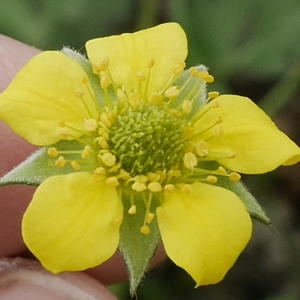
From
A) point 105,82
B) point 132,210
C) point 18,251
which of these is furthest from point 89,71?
point 18,251

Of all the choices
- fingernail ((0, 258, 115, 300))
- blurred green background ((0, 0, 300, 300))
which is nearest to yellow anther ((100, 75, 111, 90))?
fingernail ((0, 258, 115, 300))

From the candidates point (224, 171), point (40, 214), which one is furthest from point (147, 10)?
point (40, 214)

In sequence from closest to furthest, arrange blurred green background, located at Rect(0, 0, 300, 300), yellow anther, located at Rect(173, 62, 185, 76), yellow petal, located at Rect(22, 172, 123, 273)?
yellow petal, located at Rect(22, 172, 123, 273), yellow anther, located at Rect(173, 62, 185, 76), blurred green background, located at Rect(0, 0, 300, 300)

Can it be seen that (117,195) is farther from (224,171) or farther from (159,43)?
(159,43)

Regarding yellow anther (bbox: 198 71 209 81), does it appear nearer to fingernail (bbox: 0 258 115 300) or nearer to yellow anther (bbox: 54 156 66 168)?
yellow anther (bbox: 54 156 66 168)

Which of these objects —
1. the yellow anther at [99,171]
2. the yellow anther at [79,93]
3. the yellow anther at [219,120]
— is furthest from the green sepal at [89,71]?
the yellow anther at [219,120]

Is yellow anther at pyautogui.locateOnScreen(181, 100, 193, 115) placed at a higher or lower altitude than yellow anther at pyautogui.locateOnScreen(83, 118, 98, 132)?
higher
